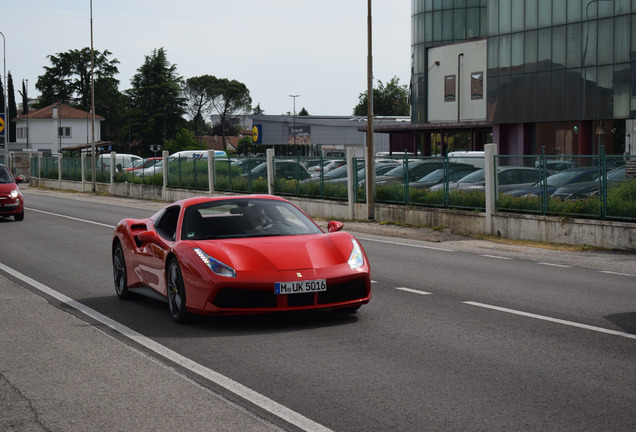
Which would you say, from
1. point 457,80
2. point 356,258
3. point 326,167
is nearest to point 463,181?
point 326,167

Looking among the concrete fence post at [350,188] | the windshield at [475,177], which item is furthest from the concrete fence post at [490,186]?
the concrete fence post at [350,188]

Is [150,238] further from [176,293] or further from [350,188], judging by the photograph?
[350,188]

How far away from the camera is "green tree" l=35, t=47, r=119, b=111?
424ft

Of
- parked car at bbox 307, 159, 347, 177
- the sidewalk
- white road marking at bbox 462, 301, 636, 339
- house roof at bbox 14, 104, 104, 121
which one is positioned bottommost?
white road marking at bbox 462, 301, 636, 339

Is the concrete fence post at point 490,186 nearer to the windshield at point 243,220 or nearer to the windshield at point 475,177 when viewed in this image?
the windshield at point 475,177

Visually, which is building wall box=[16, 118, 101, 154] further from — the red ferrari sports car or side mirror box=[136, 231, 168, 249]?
the red ferrari sports car

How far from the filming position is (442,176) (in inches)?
955

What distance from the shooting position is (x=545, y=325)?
942 centimetres

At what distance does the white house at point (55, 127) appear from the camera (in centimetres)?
12044

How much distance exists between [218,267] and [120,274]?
3.08 m

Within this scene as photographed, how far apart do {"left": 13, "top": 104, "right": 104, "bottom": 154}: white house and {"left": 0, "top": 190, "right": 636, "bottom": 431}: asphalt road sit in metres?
110

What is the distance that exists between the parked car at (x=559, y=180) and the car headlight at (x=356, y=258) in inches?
433

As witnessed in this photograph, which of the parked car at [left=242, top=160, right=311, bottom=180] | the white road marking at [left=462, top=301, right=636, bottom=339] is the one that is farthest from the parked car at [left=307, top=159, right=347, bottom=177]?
the white road marking at [left=462, top=301, right=636, bottom=339]

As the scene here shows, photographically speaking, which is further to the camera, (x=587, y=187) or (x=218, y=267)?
(x=587, y=187)
